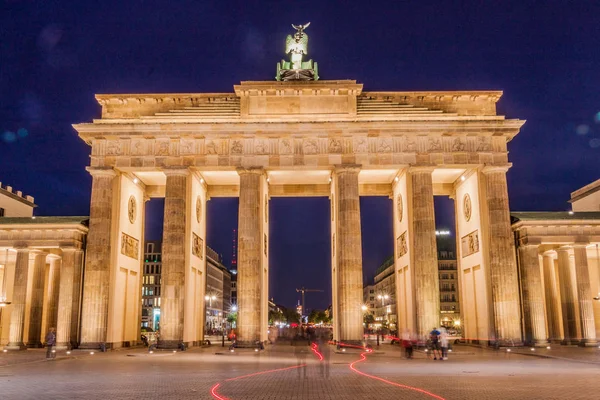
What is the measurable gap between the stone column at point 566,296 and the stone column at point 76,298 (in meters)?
36.6

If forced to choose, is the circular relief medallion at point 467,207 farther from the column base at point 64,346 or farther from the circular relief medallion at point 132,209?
the column base at point 64,346

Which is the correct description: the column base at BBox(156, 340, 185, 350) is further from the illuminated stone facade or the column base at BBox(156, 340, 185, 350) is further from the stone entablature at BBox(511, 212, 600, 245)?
the stone entablature at BBox(511, 212, 600, 245)

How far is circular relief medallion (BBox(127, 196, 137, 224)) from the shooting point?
45.8m

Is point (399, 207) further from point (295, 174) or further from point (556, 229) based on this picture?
point (556, 229)

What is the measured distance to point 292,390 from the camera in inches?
701

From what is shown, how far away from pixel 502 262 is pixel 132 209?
28423 millimetres

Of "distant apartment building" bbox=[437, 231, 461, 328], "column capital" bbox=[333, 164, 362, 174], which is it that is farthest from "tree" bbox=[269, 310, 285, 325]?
"column capital" bbox=[333, 164, 362, 174]

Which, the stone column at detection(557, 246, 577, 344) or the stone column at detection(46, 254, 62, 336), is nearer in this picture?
the stone column at detection(557, 246, 577, 344)

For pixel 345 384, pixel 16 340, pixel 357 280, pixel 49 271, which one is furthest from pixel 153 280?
pixel 345 384

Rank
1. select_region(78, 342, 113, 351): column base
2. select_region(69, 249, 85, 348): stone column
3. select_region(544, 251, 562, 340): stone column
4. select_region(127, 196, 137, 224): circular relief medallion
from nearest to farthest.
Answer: select_region(78, 342, 113, 351): column base
select_region(69, 249, 85, 348): stone column
select_region(127, 196, 137, 224): circular relief medallion
select_region(544, 251, 562, 340): stone column

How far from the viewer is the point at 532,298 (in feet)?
137

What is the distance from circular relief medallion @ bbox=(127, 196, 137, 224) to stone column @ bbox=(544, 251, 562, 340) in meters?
34.0

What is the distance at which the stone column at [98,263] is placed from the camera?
4031 centimetres

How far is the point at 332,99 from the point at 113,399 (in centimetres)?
3233
